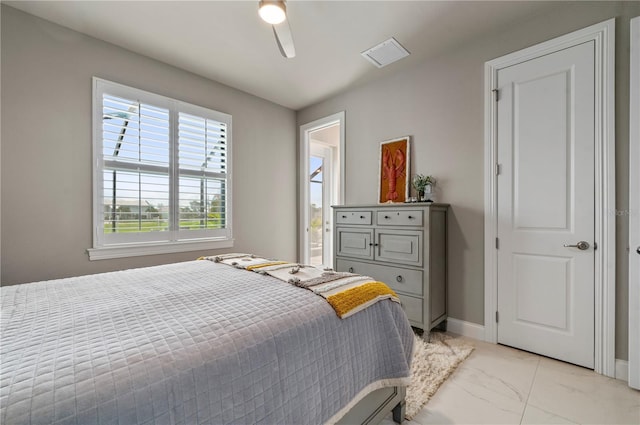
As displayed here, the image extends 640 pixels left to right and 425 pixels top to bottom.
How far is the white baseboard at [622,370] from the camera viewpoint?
188cm

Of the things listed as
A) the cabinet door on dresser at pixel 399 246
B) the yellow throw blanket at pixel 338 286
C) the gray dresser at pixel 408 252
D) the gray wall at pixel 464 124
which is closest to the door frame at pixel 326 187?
the gray wall at pixel 464 124

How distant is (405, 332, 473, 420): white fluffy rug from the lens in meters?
1.71

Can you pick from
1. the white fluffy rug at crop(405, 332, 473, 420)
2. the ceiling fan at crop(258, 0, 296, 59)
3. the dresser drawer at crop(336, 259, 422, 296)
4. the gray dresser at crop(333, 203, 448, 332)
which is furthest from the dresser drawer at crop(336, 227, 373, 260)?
the ceiling fan at crop(258, 0, 296, 59)

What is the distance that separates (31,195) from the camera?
222 centimetres

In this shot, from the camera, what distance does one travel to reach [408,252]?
2.52m

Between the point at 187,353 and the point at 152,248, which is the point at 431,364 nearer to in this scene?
the point at 187,353

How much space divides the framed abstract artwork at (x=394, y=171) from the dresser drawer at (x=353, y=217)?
16.8 inches

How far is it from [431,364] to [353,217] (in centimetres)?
149

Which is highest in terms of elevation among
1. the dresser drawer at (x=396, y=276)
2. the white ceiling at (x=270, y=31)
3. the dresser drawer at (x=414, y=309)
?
the white ceiling at (x=270, y=31)

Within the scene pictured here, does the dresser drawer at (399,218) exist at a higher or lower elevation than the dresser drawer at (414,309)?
higher

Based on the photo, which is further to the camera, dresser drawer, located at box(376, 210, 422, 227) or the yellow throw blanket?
dresser drawer, located at box(376, 210, 422, 227)

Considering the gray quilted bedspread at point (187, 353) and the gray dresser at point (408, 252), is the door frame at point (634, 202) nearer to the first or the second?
the gray dresser at point (408, 252)

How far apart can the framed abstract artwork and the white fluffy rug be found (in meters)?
1.41

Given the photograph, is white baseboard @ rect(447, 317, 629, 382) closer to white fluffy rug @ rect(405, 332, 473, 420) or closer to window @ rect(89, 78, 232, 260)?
white fluffy rug @ rect(405, 332, 473, 420)
